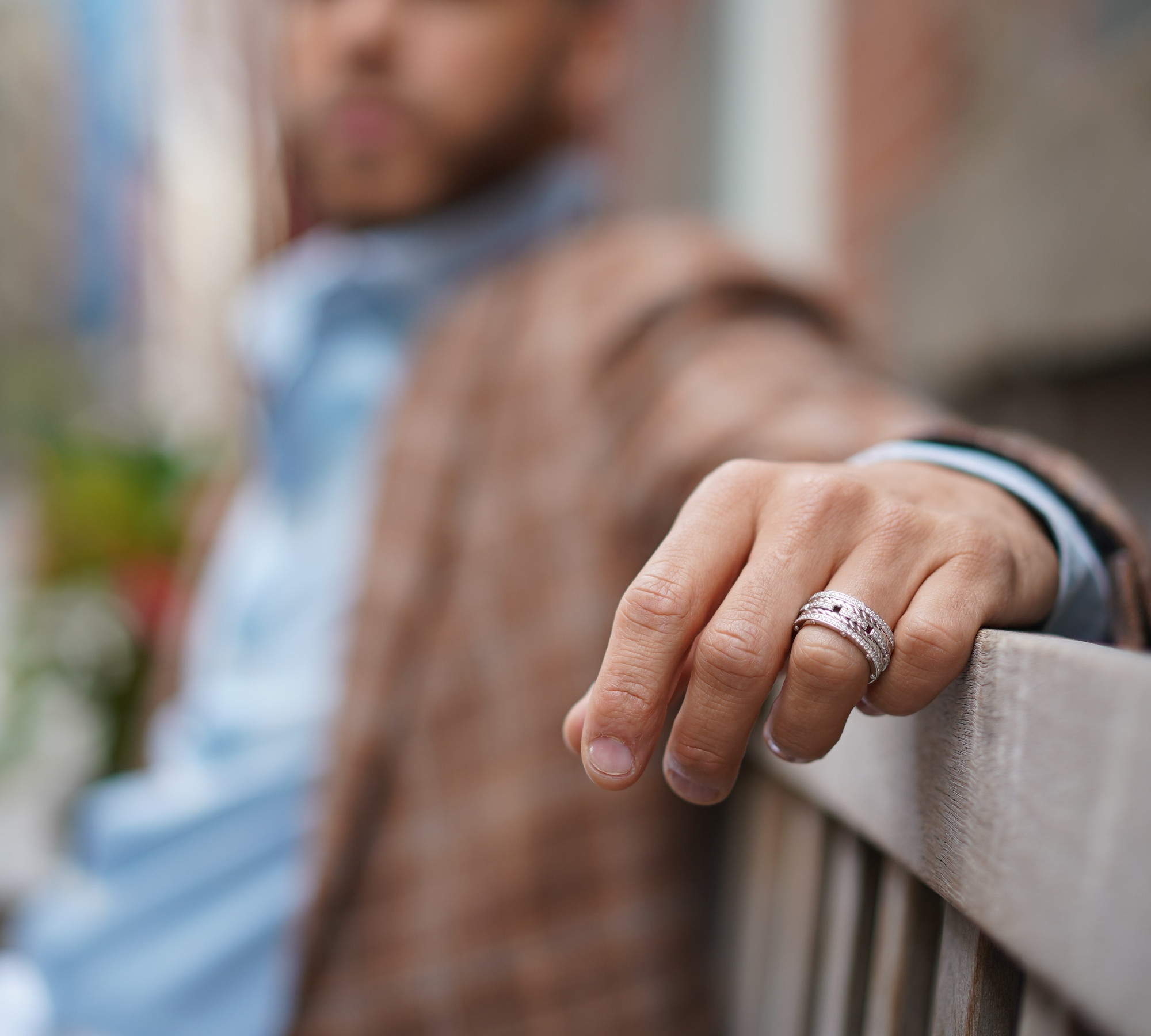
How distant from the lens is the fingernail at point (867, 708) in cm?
29

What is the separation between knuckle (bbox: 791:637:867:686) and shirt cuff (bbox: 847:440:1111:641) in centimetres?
12

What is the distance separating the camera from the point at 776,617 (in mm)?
272

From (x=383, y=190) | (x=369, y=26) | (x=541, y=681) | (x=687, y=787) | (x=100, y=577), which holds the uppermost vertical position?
(x=369, y=26)

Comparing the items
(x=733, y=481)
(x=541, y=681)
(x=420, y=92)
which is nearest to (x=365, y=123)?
(x=420, y=92)

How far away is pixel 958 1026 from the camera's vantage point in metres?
0.27

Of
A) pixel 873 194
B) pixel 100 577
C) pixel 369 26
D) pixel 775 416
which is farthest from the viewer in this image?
pixel 100 577

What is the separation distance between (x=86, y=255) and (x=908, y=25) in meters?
5.72

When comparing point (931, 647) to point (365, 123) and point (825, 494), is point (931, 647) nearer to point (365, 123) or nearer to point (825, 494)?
point (825, 494)

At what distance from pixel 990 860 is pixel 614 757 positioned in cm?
11

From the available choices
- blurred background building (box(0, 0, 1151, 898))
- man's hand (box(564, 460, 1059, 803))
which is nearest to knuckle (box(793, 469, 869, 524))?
man's hand (box(564, 460, 1059, 803))

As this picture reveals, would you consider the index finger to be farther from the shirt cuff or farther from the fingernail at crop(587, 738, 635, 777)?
the shirt cuff

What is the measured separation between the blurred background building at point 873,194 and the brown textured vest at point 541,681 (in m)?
0.15

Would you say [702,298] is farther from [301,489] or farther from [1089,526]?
[301,489]

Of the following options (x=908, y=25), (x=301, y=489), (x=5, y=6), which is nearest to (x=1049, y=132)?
(x=908, y=25)
